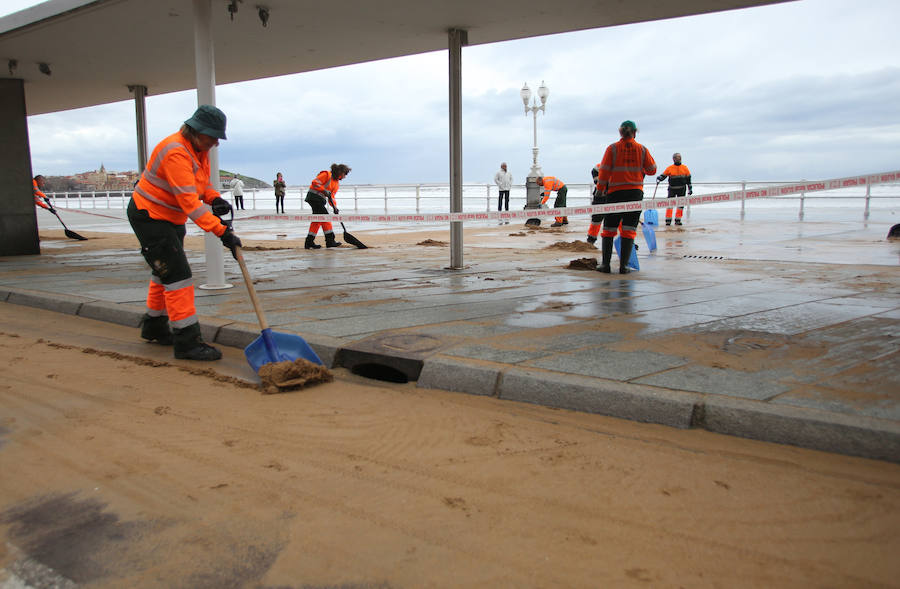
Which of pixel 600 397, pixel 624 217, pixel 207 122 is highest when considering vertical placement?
pixel 207 122

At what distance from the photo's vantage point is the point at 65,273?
9078mm

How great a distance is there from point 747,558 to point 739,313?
A: 12.2 ft

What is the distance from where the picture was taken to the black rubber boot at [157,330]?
5219 millimetres

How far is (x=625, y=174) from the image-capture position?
797 cm

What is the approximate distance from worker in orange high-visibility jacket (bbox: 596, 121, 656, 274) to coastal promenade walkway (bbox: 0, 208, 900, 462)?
69 cm

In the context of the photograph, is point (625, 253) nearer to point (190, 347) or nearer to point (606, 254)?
point (606, 254)

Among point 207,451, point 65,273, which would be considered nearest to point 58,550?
→ point 207,451

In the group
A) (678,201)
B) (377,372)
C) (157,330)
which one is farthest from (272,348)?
(678,201)

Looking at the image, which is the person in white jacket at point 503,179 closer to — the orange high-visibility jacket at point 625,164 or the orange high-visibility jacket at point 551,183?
the orange high-visibility jacket at point 551,183

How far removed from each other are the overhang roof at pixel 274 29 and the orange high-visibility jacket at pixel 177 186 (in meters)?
3.66

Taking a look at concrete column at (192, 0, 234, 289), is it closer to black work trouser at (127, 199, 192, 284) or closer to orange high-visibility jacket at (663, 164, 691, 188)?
black work trouser at (127, 199, 192, 284)

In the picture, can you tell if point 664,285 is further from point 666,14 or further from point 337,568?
point 337,568

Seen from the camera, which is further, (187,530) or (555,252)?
(555,252)

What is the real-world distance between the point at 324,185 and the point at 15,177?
5.54 metres
